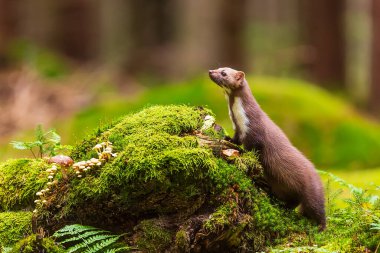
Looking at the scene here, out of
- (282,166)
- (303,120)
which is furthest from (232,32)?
(282,166)

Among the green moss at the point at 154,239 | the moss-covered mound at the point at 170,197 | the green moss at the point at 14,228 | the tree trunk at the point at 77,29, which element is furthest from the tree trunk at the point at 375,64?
the green moss at the point at 14,228

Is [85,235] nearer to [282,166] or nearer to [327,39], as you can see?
[282,166]

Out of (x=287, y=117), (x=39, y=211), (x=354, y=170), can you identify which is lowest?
(x=354, y=170)

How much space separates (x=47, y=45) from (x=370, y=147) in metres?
15.5

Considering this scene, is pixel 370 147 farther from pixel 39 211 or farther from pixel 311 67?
pixel 311 67

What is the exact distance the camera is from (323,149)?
14.0m

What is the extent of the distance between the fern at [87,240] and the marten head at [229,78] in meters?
2.13

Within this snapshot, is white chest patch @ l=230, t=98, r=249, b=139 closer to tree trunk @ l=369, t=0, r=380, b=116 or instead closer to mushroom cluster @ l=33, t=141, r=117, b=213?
mushroom cluster @ l=33, t=141, r=117, b=213

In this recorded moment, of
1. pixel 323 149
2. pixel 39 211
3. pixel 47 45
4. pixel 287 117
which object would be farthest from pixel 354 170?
pixel 47 45

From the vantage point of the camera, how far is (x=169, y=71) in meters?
26.0

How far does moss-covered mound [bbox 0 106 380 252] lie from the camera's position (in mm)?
5414

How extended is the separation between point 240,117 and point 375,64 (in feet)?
45.2

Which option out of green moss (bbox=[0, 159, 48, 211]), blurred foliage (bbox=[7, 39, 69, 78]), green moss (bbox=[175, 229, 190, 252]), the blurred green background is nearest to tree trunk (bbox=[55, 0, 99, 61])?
the blurred green background

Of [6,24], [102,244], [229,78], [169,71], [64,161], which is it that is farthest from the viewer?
[169,71]
